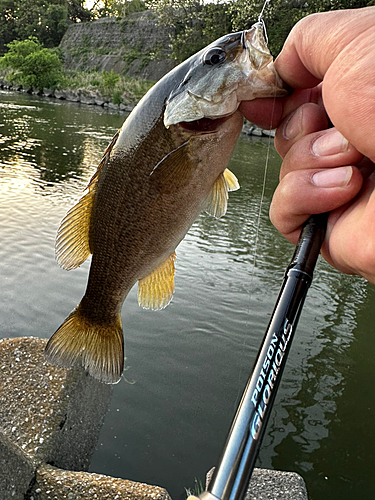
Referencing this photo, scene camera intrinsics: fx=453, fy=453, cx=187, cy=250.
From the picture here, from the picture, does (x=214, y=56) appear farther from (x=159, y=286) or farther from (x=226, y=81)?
(x=159, y=286)

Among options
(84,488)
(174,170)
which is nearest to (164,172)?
(174,170)

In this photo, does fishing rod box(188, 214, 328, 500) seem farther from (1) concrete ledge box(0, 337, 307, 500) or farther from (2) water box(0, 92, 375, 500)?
(2) water box(0, 92, 375, 500)

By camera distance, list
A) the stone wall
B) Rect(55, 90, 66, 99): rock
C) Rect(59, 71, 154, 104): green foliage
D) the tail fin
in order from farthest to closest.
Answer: the stone wall, Rect(55, 90, 66, 99): rock, Rect(59, 71, 154, 104): green foliage, the tail fin

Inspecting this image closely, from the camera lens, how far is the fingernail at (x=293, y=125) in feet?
5.69

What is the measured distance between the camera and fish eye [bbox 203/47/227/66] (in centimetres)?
163

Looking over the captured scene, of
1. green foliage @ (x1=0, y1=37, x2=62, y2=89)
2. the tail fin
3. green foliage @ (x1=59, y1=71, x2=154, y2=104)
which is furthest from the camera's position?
green foliage @ (x1=0, y1=37, x2=62, y2=89)

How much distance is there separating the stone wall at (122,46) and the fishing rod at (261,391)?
49072 millimetres

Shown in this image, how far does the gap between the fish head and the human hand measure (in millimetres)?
75

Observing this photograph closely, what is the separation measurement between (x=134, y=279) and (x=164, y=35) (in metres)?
55.3

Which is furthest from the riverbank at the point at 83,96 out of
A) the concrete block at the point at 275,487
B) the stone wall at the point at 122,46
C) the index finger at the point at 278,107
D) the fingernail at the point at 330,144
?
the fingernail at the point at 330,144

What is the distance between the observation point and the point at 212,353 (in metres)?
5.27

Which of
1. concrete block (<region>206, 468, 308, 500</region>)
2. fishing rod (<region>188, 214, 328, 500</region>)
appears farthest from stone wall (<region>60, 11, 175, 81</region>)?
fishing rod (<region>188, 214, 328, 500</region>)

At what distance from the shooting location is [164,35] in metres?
51.4

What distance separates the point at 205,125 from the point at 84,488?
84.0 inches
